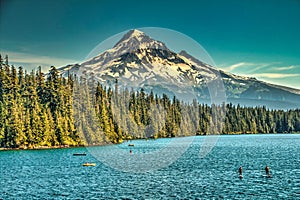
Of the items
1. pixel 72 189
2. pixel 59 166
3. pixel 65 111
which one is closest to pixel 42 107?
pixel 65 111

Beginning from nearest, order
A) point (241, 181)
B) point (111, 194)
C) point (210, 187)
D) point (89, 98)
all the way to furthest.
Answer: point (111, 194)
point (210, 187)
point (241, 181)
point (89, 98)

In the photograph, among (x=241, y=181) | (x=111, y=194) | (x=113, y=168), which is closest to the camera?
(x=111, y=194)

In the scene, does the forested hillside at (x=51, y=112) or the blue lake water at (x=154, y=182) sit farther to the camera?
the forested hillside at (x=51, y=112)

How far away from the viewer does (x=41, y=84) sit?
136 m

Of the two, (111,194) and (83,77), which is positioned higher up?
(83,77)

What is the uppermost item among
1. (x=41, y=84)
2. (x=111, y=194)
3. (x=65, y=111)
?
(x=41, y=84)

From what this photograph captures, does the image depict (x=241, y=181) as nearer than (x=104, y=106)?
Yes

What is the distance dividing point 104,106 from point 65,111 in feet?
52.3

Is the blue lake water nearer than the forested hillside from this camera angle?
Yes

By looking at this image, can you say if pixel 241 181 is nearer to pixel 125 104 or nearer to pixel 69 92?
pixel 69 92

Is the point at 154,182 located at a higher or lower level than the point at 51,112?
lower

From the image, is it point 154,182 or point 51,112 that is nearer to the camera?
point 154,182

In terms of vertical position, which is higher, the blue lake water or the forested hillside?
the forested hillside

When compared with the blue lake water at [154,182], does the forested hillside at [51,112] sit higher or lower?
higher
